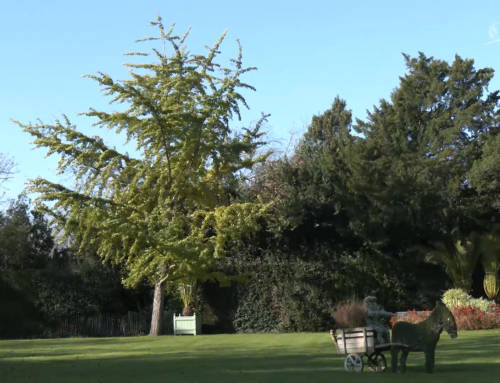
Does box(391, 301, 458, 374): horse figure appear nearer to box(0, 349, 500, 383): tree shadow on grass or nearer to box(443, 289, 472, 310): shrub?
box(0, 349, 500, 383): tree shadow on grass

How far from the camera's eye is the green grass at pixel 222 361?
10555 millimetres

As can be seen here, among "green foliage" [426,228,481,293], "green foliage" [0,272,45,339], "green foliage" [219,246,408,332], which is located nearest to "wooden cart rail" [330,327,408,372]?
"green foliage" [219,246,408,332]

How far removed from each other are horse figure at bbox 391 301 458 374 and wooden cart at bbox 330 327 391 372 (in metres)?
0.26

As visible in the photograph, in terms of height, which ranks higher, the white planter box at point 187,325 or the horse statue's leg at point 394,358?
the white planter box at point 187,325

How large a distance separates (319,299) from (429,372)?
45.0ft

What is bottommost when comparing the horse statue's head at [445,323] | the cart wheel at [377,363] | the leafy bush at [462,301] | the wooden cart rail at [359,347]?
the cart wheel at [377,363]

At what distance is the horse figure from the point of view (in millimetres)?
11211

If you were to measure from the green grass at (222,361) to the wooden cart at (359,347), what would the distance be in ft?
0.86

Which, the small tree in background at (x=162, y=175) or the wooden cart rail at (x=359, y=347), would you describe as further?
the small tree in background at (x=162, y=175)

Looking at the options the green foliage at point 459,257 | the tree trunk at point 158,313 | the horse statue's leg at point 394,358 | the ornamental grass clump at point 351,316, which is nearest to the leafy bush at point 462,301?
the green foliage at point 459,257

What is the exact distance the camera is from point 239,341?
63.1 ft

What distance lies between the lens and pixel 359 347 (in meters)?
11.8

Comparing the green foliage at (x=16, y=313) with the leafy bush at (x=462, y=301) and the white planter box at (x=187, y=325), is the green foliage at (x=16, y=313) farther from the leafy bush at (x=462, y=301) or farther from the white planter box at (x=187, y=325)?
the leafy bush at (x=462, y=301)

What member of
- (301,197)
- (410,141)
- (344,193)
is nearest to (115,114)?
(301,197)
